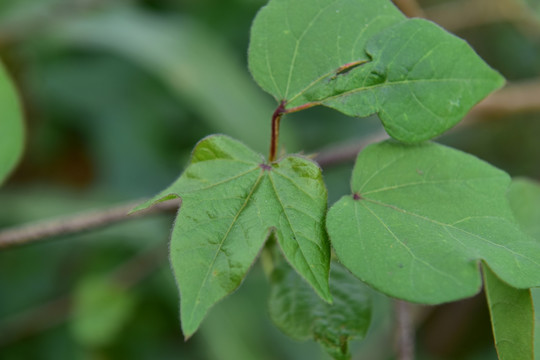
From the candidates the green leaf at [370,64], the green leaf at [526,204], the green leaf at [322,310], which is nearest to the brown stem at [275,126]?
the green leaf at [370,64]

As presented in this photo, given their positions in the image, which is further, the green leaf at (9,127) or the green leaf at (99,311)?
the green leaf at (99,311)

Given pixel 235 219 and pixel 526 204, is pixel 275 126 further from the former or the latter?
pixel 526 204

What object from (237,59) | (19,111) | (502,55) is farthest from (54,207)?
(502,55)

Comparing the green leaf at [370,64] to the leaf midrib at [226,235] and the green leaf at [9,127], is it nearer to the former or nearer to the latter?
the leaf midrib at [226,235]

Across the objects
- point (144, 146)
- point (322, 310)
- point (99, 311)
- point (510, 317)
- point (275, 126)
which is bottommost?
point (99, 311)

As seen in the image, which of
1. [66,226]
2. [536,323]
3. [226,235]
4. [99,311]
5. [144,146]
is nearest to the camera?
[226,235]

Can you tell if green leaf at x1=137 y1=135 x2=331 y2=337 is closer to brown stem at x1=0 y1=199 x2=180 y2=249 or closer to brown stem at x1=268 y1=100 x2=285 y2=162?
brown stem at x1=268 y1=100 x2=285 y2=162

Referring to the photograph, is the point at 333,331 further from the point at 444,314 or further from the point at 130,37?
the point at 130,37

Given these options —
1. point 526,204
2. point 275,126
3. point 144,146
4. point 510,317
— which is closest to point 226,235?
point 275,126
